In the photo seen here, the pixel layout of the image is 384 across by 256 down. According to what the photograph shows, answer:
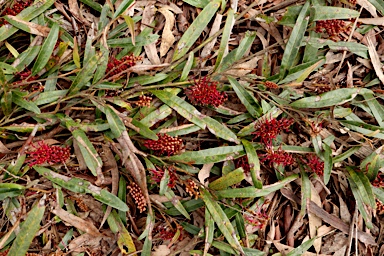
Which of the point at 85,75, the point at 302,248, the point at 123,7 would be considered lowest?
the point at 302,248

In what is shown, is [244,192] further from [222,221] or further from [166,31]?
[166,31]

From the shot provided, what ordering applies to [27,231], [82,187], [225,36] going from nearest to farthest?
[27,231]
[82,187]
[225,36]

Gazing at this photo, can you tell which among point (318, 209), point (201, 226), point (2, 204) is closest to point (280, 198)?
point (318, 209)

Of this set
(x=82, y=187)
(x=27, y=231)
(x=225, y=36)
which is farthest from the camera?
(x=225, y=36)

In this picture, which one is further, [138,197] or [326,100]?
[326,100]

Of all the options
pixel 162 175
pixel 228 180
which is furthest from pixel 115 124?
pixel 228 180

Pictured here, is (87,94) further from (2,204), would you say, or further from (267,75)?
(267,75)

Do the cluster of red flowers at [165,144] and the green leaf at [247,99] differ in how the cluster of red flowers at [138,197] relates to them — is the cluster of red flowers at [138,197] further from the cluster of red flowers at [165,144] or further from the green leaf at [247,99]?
the green leaf at [247,99]
